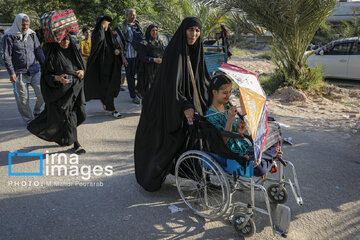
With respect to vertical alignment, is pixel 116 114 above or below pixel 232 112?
below

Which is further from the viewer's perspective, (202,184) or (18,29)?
(18,29)

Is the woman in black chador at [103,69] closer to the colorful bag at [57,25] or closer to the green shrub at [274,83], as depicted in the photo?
the colorful bag at [57,25]

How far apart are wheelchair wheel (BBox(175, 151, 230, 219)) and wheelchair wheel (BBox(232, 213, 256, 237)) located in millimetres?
139

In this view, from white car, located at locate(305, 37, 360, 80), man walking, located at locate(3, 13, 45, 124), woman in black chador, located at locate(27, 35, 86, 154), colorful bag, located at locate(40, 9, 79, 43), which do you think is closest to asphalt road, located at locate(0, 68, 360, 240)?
woman in black chador, located at locate(27, 35, 86, 154)

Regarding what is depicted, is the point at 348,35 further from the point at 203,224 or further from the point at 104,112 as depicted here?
the point at 203,224

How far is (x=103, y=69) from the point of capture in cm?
658

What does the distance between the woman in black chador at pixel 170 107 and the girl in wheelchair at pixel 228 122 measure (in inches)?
8.8

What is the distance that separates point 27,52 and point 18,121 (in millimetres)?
1505

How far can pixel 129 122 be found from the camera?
6.17 meters

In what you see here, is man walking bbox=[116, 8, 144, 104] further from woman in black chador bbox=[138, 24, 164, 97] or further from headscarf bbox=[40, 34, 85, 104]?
headscarf bbox=[40, 34, 85, 104]

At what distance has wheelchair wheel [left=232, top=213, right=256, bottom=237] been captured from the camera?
272 cm

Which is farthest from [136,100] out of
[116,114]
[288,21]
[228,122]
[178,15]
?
[228,122]

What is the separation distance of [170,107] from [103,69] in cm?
392

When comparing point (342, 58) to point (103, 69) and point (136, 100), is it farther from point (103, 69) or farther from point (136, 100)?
point (103, 69)
